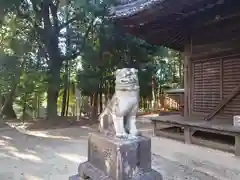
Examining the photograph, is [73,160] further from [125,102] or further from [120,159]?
[125,102]

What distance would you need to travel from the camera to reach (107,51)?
30.9 feet

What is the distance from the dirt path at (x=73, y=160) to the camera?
379cm

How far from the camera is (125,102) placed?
2.74 meters

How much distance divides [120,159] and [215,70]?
4.49 meters

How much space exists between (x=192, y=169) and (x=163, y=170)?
0.45 meters

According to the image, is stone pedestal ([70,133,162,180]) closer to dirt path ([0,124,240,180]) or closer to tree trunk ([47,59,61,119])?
dirt path ([0,124,240,180])

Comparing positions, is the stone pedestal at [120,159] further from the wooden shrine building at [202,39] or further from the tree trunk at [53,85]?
the tree trunk at [53,85]

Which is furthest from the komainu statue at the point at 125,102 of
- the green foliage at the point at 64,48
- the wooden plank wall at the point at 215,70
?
the green foliage at the point at 64,48

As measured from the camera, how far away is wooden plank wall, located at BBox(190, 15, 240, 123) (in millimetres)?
5789

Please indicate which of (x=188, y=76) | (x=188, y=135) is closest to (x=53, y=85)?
(x=188, y=76)

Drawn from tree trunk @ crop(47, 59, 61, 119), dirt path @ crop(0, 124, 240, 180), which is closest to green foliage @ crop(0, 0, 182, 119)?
tree trunk @ crop(47, 59, 61, 119)

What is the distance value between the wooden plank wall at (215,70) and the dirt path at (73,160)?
4.02 ft

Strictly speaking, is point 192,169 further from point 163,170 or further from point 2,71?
point 2,71

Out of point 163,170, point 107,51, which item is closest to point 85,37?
point 107,51
